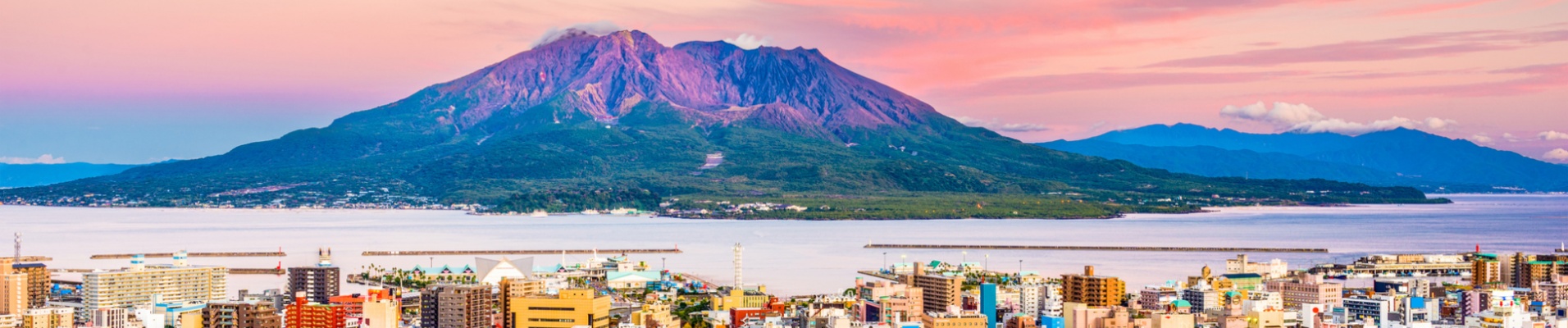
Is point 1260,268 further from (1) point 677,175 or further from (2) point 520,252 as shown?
(1) point 677,175

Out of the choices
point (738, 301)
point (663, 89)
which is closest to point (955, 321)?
point (738, 301)

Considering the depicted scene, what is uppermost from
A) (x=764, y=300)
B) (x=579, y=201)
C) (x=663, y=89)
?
(x=663, y=89)

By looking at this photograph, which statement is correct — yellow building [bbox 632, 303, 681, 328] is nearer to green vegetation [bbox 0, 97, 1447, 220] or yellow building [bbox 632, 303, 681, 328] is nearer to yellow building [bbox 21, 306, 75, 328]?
yellow building [bbox 21, 306, 75, 328]

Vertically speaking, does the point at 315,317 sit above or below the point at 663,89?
below

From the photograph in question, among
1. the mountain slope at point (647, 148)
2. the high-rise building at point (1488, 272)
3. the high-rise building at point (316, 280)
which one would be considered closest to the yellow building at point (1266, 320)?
the high-rise building at point (1488, 272)

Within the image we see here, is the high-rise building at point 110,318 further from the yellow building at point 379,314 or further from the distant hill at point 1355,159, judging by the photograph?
the distant hill at point 1355,159
